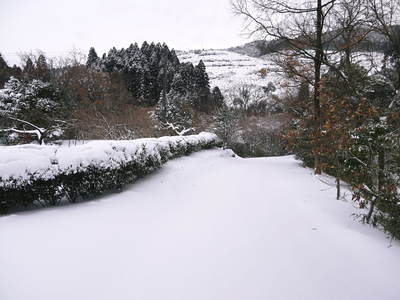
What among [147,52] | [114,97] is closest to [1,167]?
[114,97]

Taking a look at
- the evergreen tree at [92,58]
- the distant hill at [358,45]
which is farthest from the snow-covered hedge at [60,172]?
the evergreen tree at [92,58]

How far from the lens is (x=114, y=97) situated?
22469mm

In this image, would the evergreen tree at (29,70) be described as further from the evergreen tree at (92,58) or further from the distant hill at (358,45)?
the evergreen tree at (92,58)

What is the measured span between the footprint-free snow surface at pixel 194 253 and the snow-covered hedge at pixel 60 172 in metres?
0.34

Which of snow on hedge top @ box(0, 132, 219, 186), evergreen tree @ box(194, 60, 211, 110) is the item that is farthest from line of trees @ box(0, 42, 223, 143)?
snow on hedge top @ box(0, 132, 219, 186)

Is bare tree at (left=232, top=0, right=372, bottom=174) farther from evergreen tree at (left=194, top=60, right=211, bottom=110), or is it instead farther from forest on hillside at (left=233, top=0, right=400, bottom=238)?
evergreen tree at (left=194, top=60, right=211, bottom=110)

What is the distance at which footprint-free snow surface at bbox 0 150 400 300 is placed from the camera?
2119 millimetres

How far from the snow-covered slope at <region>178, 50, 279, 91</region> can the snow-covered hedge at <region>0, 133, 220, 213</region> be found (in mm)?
71106

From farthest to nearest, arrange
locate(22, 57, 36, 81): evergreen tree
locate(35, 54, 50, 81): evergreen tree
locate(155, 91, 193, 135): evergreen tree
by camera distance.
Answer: locate(155, 91, 193, 135): evergreen tree
locate(35, 54, 50, 81): evergreen tree
locate(22, 57, 36, 81): evergreen tree

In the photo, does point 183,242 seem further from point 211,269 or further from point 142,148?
point 142,148

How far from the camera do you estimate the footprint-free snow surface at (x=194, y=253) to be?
212 cm

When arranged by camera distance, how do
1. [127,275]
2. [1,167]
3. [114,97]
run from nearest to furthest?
[127,275] < [1,167] < [114,97]

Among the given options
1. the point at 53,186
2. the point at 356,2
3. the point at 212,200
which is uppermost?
the point at 356,2

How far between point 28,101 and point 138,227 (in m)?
16.1
